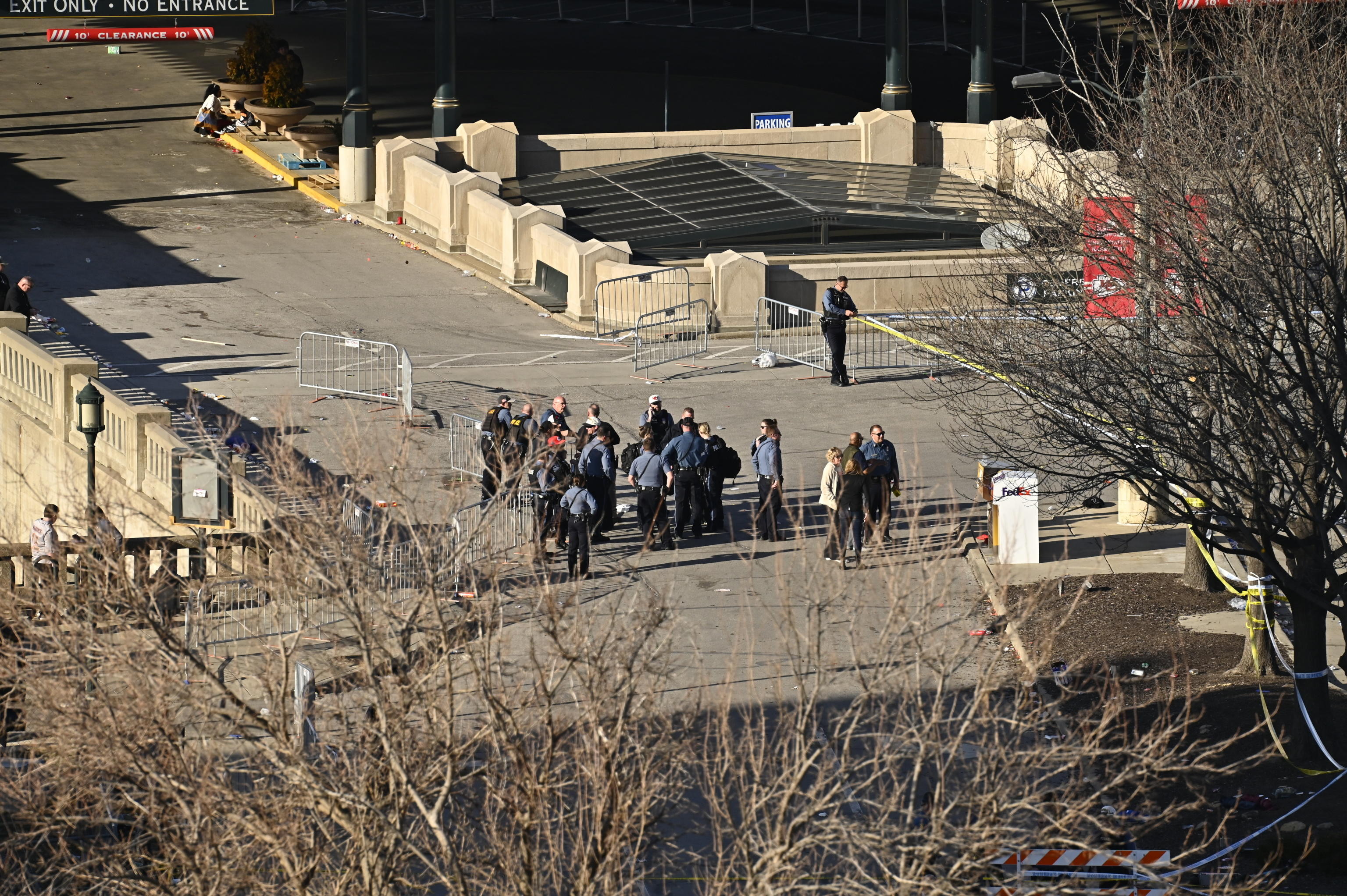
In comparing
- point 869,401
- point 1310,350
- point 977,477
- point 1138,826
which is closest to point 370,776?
point 1138,826

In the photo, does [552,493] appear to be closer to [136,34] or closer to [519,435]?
[519,435]

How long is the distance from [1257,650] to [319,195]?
27.4m

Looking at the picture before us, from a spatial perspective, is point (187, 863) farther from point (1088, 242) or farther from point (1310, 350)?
point (1088, 242)

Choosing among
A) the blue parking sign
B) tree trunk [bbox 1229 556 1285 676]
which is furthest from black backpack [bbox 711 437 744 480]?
the blue parking sign

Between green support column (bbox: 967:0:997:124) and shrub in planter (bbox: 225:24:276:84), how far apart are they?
15.9 m

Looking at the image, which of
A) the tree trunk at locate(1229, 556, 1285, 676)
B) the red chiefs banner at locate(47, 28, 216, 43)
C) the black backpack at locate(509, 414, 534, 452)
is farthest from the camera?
the red chiefs banner at locate(47, 28, 216, 43)

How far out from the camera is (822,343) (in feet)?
109

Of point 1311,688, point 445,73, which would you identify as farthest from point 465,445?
point 445,73

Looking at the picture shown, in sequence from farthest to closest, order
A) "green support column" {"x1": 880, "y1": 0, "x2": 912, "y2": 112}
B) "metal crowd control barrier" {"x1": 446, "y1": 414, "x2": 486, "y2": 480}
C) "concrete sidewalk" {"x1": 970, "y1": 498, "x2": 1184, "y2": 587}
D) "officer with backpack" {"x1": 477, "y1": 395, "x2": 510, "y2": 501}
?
"green support column" {"x1": 880, "y1": 0, "x2": 912, "y2": 112}
"metal crowd control barrier" {"x1": 446, "y1": 414, "x2": 486, "y2": 480}
"concrete sidewalk" {"x1": 970, "y1": 498, "x2": 1184, "y2": 587}
"officer with backpack" {"x1": 477, "y1": 395, "x2": 510, "y2": 501}

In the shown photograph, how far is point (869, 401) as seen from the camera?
2942 cm

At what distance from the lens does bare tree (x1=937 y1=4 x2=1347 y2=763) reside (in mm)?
16562

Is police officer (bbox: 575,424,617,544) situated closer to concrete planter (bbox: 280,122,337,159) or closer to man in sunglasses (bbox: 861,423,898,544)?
man in sunglasses (bbox: 861,423,898,544)

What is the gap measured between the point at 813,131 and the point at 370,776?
3257 cm

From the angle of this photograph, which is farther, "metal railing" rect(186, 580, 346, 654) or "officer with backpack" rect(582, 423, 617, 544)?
"officer with backpack" rect(582, 423, 617, 544)
